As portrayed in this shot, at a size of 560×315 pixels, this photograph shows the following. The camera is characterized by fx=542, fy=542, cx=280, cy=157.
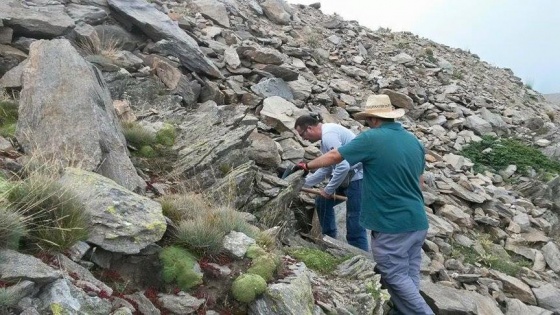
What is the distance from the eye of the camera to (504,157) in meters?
16.3

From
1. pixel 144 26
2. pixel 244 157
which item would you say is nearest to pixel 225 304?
pixel 244 157

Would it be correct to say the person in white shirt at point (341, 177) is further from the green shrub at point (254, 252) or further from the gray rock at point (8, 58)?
the gray rock at point (8, 58)

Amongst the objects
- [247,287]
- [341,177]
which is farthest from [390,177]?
[247,287]

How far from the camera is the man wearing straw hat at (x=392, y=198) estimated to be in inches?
237

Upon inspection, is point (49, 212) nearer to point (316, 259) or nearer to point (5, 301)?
point (5, 301)

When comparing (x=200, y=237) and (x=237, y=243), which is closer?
(x=200, y=237)

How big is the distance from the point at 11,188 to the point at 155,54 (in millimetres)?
8127

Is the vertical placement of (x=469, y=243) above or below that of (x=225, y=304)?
below

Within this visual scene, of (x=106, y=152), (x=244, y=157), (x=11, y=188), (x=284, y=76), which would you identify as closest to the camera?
(x=11, y=188)

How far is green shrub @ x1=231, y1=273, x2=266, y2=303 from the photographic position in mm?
4824

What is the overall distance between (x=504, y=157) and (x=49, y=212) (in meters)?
14.8

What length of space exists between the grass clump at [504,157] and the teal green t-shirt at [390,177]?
10.1m

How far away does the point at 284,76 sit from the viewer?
14.2m

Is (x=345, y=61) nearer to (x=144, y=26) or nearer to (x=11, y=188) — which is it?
(x=144, y=26)
